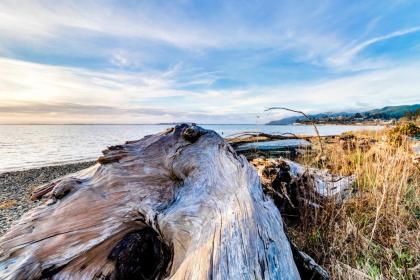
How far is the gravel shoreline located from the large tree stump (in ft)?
17.1

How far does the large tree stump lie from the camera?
1.68 m

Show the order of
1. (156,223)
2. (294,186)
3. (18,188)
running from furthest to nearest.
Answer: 1. (18,188)
2. (294,186)
3. (156,223)

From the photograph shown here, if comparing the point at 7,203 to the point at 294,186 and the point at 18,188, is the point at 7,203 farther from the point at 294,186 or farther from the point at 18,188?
the point at 294,186

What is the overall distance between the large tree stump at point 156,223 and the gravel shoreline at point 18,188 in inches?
205

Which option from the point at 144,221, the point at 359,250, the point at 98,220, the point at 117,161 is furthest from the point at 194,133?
the point at 359,250

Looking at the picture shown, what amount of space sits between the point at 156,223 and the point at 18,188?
1306 centimetres

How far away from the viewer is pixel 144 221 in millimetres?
2361

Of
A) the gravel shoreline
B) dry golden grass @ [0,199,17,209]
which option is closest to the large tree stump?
the gravel shoreline

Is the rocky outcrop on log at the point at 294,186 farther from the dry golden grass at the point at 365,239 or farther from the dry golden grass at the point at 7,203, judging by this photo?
the dry golden grass at the point at 7,203

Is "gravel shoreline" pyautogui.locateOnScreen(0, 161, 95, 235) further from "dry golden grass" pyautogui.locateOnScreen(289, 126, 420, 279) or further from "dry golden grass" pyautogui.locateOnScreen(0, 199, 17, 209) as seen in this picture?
"dry golden grass" pyautogui.locateOnScreen(289, 126, 420, 279)

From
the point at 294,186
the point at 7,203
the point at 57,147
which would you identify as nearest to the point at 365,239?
the point at 294,186

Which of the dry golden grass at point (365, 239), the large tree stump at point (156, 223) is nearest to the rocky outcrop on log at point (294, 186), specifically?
the dry golden grass at point (365, 239)

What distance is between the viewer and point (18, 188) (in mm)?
12242

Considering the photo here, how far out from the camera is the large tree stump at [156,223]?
168 centimetres
